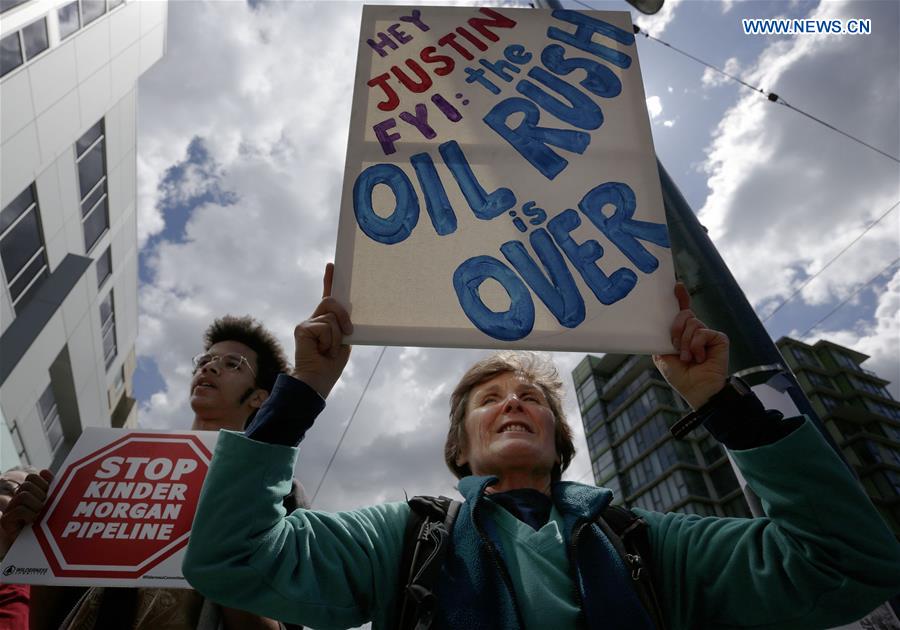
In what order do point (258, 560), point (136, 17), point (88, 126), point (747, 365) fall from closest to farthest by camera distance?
point (258, 560)
point (747, 365)
point (88, 126)
point (136, 17)

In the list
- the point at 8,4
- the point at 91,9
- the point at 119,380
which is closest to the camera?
the point at 8,4

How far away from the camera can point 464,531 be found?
136 cm

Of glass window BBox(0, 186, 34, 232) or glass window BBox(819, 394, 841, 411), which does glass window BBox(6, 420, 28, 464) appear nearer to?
glass window BBox(0, 186, 34, 232)

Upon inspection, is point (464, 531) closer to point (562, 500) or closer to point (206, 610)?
point (562, 500)

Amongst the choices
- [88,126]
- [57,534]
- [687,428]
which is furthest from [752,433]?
[88,126]

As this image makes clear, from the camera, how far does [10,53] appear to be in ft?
31.6

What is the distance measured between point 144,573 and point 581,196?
1.78 m

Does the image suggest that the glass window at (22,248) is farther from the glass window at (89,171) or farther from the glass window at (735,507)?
the glass window at (735,507)

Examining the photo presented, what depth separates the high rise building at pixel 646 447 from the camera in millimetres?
33500

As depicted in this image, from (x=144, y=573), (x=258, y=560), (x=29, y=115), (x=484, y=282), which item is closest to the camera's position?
(x=258, y=560)

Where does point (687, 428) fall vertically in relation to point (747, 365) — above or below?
below

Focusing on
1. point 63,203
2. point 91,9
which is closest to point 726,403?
point 63,203

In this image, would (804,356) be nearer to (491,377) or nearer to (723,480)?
(723,480)

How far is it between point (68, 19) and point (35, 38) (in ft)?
4.77
